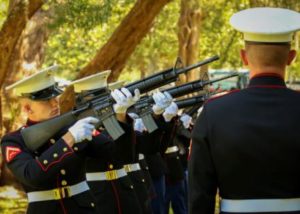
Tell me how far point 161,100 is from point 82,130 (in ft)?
7.41

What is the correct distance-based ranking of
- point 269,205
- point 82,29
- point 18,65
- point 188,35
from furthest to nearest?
point 188,35 < point 18,65 < point 82,29 < point 269,205

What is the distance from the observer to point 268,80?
3.24m

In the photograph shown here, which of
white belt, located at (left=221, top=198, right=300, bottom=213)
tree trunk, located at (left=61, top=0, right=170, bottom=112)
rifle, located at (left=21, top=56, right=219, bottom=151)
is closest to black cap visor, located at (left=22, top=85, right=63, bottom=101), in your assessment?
rifle, located at (left=21, top=56, right=219, bottom=151)

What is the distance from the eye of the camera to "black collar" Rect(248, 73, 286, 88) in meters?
3.23

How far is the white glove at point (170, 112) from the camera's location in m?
7.21

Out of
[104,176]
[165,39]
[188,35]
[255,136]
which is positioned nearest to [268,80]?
[255,136]

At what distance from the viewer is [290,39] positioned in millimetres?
3270

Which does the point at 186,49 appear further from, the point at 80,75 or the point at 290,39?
the point at 290,39

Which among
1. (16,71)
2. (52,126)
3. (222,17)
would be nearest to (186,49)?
(222,17)

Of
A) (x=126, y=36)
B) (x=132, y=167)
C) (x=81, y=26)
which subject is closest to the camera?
(x=132, y=167)

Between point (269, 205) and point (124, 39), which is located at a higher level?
point (269, 205)

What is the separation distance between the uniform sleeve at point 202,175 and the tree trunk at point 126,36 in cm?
605

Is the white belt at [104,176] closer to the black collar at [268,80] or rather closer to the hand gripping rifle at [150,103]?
the hand gripping rifle at [150,103]

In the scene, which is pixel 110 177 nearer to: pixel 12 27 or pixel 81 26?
pixel 12 27
